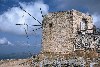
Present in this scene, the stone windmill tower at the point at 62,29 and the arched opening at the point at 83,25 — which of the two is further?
the arched opening at the point at 83,25

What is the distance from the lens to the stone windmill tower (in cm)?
4419

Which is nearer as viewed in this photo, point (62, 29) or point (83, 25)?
point (62, 29)

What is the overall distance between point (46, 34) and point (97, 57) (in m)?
11.1

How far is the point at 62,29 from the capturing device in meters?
44.9

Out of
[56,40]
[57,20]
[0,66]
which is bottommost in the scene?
[0,66]

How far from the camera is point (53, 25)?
4578 cm

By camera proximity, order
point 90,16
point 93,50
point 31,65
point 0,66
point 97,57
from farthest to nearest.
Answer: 1. point 0,66
2. point 90,16
3. point 31,65
4. point 93,50
5. point 97,57

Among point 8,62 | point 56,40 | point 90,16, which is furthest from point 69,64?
point 8,62

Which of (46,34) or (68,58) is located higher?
(46,34)

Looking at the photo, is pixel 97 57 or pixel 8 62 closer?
pixel 97 57

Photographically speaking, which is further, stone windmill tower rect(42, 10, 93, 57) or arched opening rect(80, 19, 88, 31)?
arched opening rect(80, 19, 88, 31)

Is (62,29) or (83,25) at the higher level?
(83,25)

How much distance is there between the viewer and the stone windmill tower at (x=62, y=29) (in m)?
44.2

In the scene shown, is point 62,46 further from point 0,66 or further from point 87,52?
point 0,66
